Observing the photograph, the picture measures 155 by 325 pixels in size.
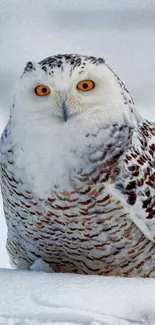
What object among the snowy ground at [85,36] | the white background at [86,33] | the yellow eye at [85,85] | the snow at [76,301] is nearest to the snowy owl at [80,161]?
the yellow eye at [85,85]

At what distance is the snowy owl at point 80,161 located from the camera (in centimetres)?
119

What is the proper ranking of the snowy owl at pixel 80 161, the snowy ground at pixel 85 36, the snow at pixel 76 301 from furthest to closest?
the snowy ground at pixel 85 36 → the snowy owl at pixel 80 161 → the snow at pixel 76 301

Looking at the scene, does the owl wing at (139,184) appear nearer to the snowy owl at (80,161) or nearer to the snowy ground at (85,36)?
the snowy owl at (80,161)

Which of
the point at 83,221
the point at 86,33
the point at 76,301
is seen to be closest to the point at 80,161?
the point at 83,221

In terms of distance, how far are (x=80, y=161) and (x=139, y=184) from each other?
3.6 inches

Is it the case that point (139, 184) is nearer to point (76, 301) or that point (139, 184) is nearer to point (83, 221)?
point (83, 221)

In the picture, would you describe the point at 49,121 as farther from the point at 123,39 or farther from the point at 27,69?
the point at 123,39

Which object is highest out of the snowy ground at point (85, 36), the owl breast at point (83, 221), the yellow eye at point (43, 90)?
the snowy ground at point (85, 36)

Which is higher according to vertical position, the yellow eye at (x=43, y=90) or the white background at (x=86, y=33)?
the white background at (x=86, y=33)

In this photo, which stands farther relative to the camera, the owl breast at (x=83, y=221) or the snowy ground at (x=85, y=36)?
the snowy ground at (x=85, y=36)

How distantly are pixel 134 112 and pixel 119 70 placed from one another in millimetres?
1240

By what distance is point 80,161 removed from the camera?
1.21 metres

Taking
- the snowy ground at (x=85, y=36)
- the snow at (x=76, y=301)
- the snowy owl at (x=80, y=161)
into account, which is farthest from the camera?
the snowy ground at (x=85, y=36)

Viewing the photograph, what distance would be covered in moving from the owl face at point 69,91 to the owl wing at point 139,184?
6cm
